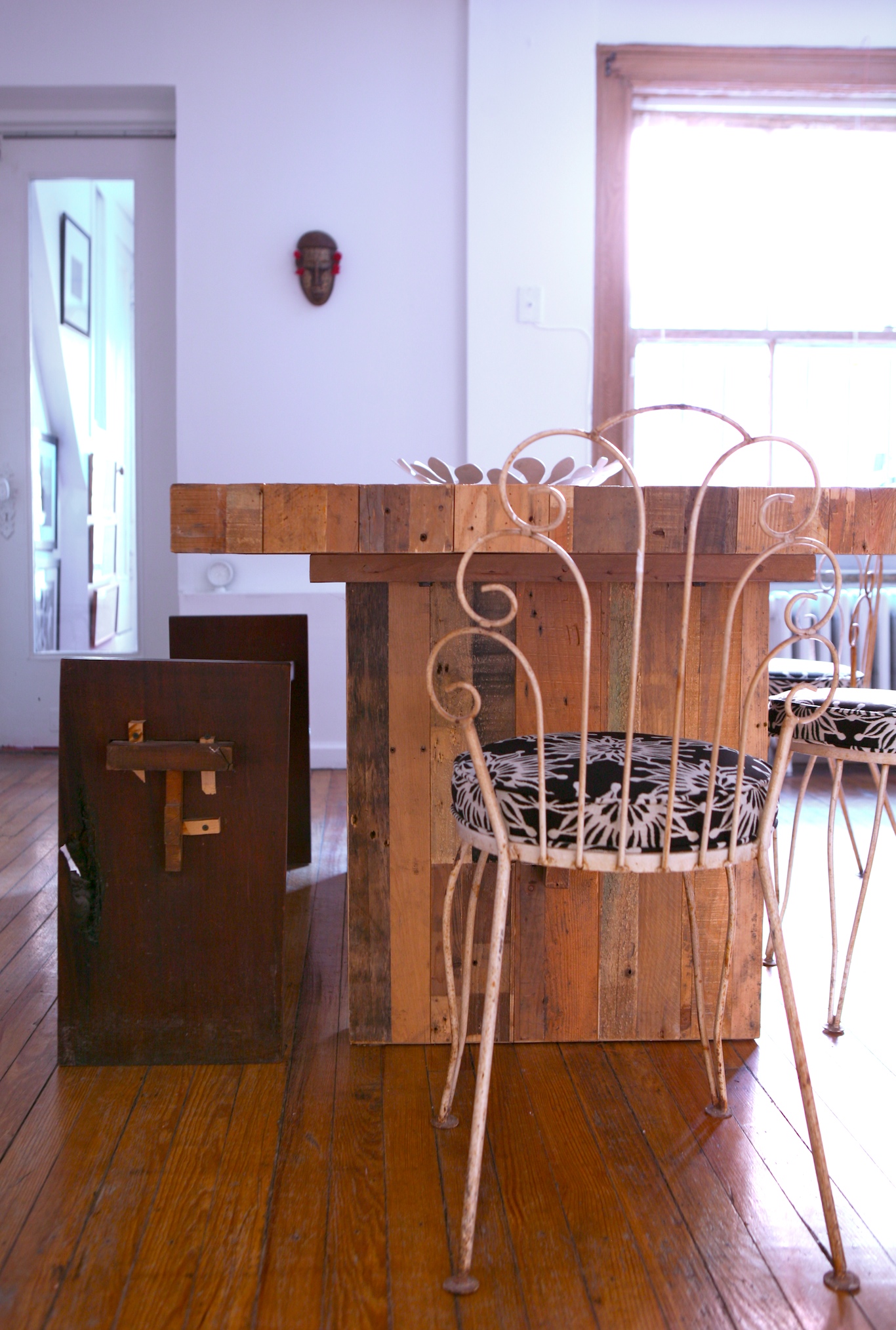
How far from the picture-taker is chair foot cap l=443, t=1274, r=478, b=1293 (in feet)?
3.69

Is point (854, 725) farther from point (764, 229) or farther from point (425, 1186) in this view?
point (764, 229)

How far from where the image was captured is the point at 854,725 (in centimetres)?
166

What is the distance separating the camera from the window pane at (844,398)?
4059mm

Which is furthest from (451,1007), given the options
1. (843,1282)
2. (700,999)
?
(843,1282)

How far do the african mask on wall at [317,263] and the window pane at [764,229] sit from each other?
110 centimetres

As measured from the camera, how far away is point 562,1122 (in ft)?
4.80

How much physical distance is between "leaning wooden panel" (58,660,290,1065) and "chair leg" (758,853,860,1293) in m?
0.72

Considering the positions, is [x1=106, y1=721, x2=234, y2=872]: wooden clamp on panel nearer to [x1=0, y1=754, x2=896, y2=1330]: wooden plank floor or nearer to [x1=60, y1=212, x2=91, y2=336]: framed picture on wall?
[x1=0, y1=754, x2=896, y2=1330]: wooden plank floor

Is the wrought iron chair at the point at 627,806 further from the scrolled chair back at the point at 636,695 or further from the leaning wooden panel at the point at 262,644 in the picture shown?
the leaning wooden panel at the point at 262,644

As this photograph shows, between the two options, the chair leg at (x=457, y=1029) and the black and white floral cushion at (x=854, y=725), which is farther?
the black and white floral cushion at (x=854, y=725)

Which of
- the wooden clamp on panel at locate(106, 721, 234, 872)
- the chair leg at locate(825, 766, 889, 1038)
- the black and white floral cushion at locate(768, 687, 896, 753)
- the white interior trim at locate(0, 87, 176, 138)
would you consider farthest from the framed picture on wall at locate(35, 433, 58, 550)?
the chair leg at locate(825, 766, 889, 1038)

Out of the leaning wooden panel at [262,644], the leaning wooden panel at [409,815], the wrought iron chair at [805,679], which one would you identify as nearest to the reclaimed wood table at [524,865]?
the leaning wooden panel at [409,815]

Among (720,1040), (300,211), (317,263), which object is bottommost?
(720,1040)

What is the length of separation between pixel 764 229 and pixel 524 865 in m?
3.21
